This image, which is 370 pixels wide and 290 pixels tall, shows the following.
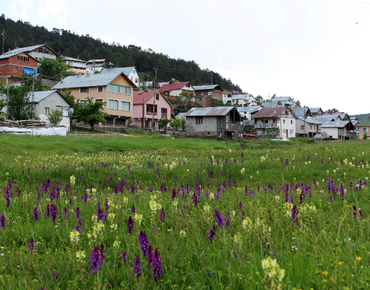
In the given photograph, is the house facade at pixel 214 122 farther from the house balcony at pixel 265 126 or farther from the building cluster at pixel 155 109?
the house balcony at pixel 265 126

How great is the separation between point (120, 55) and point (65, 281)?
15669 centimetres

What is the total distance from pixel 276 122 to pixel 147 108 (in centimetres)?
3325

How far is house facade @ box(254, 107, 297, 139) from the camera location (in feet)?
258

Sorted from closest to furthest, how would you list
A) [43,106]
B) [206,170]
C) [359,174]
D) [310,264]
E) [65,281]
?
[310,264] → [65,281] → [359,174] → [206,170] → [43,106]

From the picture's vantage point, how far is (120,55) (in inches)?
5901

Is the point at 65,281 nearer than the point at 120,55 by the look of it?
Yes

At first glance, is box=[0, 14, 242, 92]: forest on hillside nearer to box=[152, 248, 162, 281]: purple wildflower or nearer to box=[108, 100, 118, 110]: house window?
box=[108, 100, 118, 110]: house window

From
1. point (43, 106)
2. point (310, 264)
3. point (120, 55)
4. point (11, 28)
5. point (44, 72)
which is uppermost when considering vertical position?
point (11, 28)

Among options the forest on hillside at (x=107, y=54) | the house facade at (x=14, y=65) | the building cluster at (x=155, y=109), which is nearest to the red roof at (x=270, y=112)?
the building cluster at (x=155, y=109)

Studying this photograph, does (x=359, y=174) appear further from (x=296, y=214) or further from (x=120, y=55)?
(x=120, y=55)

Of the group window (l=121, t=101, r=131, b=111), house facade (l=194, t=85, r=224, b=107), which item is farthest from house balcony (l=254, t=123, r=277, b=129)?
window (l=121, t=101, r=131, b=111)

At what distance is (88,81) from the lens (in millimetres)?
60844

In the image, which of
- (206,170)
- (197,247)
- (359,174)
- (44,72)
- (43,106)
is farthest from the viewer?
(44,72)

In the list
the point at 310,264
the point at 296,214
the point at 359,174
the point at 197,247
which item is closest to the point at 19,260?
the point at 197,247
